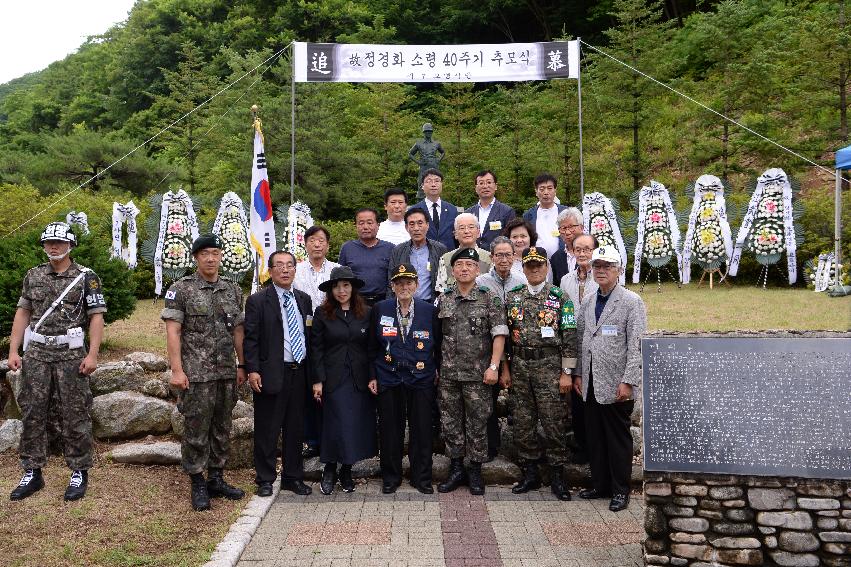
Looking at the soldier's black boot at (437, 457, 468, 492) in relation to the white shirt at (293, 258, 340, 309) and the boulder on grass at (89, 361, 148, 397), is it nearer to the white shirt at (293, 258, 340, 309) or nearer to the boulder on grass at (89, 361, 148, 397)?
the white shirt at (293, 258, 340, 309)

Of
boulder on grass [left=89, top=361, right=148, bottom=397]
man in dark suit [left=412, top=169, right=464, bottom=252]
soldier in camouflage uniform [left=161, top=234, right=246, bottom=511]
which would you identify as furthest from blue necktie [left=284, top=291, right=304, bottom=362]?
boulder on grass [left=89, top=361, right=148, bottom=397]

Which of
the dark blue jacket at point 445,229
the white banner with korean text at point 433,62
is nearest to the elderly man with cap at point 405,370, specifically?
the dark blue jacket at point 445,229

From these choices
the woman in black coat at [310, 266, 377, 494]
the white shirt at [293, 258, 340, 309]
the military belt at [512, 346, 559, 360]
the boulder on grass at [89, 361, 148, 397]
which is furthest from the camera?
the boulder on grass at [89, 361, 148, 397]

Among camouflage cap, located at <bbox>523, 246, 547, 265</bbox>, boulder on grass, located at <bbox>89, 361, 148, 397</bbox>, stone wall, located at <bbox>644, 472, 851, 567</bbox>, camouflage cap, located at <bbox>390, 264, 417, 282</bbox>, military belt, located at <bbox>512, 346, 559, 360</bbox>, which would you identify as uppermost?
camouflage cap, located at <bbox>523, 246, 547, 265</bbox>

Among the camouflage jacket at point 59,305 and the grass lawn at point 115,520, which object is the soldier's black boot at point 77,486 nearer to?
the grass lawn at point 115,520

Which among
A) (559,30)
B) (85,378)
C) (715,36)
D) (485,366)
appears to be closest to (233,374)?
(85,378)

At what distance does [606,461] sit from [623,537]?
2.47ft

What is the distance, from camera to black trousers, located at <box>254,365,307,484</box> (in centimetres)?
533

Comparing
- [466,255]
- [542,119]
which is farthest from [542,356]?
[542,119]

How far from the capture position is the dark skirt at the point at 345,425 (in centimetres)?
539

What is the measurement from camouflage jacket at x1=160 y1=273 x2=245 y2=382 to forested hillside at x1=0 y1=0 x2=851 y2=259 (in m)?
9.63

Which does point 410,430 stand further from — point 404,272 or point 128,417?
point 128,417

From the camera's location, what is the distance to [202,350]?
5016 millimetres

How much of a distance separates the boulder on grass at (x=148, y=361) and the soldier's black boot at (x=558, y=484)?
430cm
